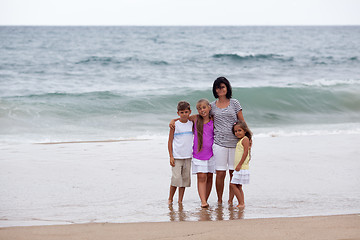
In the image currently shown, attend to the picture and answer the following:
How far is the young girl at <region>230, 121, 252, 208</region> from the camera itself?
16.2 ft

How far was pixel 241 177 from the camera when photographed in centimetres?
494

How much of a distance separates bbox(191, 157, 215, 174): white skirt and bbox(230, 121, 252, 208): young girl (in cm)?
27

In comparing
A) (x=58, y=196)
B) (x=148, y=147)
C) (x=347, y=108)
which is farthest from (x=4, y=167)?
(x=347, y=108)

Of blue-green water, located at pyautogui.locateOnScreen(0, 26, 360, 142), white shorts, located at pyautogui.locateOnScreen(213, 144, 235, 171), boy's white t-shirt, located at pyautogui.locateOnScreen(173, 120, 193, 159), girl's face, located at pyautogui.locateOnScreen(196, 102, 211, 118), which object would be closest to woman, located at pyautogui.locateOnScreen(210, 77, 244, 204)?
white shorts, located at pyautogui.locateOnScreen(213, 144, 235, 171)

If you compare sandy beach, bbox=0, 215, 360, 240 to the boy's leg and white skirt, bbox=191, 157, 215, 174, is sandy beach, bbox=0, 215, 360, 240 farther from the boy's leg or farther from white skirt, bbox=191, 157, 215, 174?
white skirt, bbox=191, 157, 215, 174

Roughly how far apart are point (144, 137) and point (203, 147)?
17.4ft

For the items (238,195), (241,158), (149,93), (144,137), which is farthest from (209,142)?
(149,93)

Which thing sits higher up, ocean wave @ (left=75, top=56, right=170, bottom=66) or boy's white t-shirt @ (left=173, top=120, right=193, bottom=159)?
ocean wave @ (left=75, top=56, right=170, bottom=66)

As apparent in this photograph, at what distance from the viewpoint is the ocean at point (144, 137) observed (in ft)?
16.4

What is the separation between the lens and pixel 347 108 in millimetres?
15375

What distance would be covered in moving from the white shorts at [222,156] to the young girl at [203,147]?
2.2 inches

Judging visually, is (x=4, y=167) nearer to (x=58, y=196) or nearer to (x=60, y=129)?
(x=58, y=196)

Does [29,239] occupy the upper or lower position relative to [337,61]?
lower

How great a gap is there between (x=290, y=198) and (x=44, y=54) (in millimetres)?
25821
